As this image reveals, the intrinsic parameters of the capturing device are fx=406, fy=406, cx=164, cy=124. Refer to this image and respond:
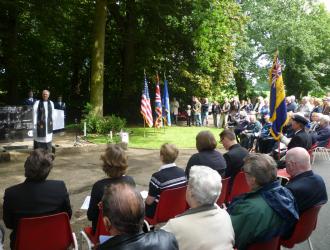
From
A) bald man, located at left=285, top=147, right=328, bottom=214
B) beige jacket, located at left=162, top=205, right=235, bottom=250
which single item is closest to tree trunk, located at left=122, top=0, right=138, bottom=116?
bald man, located at left=285, top=147, right=328, bottom=214

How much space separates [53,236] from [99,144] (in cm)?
1077

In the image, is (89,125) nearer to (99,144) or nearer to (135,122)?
(99,144)

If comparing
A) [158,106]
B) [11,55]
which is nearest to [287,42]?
[158,106]

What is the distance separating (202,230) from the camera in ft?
9.78

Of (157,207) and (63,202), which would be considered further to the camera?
(157,207)

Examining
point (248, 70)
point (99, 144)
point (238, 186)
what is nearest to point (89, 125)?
point (99, 144)

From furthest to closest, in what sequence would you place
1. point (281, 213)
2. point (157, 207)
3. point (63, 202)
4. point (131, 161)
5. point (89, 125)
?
point (89, 125) → point (131, 161) → point (157, 207) → point (63, 202) → point (281, 213)

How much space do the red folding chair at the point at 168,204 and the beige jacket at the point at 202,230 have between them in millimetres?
1635

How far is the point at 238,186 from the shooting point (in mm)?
5531

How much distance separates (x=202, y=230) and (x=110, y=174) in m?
1.57

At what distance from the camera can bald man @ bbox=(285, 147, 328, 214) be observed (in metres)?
4.33

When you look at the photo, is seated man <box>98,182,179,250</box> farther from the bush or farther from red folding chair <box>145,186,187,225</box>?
the bush

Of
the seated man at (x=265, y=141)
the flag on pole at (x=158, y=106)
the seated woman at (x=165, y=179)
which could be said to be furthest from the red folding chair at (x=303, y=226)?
the flag on pole at (x=158, y=106)

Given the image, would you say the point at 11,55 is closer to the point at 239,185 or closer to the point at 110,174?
the point at 239,185
